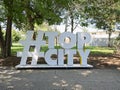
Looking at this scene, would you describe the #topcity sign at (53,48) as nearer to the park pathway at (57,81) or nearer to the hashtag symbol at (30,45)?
the hashtag symbol at (30,45)

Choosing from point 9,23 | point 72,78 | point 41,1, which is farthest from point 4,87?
point 9,23

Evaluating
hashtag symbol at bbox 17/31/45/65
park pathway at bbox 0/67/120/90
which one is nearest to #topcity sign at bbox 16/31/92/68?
hashtag symbol at bbox 17/31/45/65

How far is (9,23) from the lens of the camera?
13.1 m

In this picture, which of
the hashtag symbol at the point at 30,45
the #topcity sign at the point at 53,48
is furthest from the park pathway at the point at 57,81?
the #topcity sign at the point at 53,48

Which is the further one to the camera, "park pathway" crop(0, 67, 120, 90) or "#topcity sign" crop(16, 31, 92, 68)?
"#topcity sign" crop(16, 31, 92, 68)

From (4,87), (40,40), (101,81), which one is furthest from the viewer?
(40,40)

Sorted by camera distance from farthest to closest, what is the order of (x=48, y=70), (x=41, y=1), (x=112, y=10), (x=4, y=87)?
(x=112, y=10) < (x=41, y=1) < (x=48, y=70) < (x=4, y=87)

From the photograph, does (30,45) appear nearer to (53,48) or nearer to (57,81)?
(53,48)

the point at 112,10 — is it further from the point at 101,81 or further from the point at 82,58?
A: the point at 101,81

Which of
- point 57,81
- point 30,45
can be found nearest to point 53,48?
point 30,45

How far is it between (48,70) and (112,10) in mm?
11070

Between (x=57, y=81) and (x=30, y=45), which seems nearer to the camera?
(x=57, y=81)

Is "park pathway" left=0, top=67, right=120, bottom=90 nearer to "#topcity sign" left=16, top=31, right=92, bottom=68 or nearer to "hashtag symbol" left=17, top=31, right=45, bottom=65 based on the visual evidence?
"hashtag symbol" left=17, top=31, right=45, bottom=65

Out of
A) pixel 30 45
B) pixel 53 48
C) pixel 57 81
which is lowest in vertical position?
pixel 57 81
